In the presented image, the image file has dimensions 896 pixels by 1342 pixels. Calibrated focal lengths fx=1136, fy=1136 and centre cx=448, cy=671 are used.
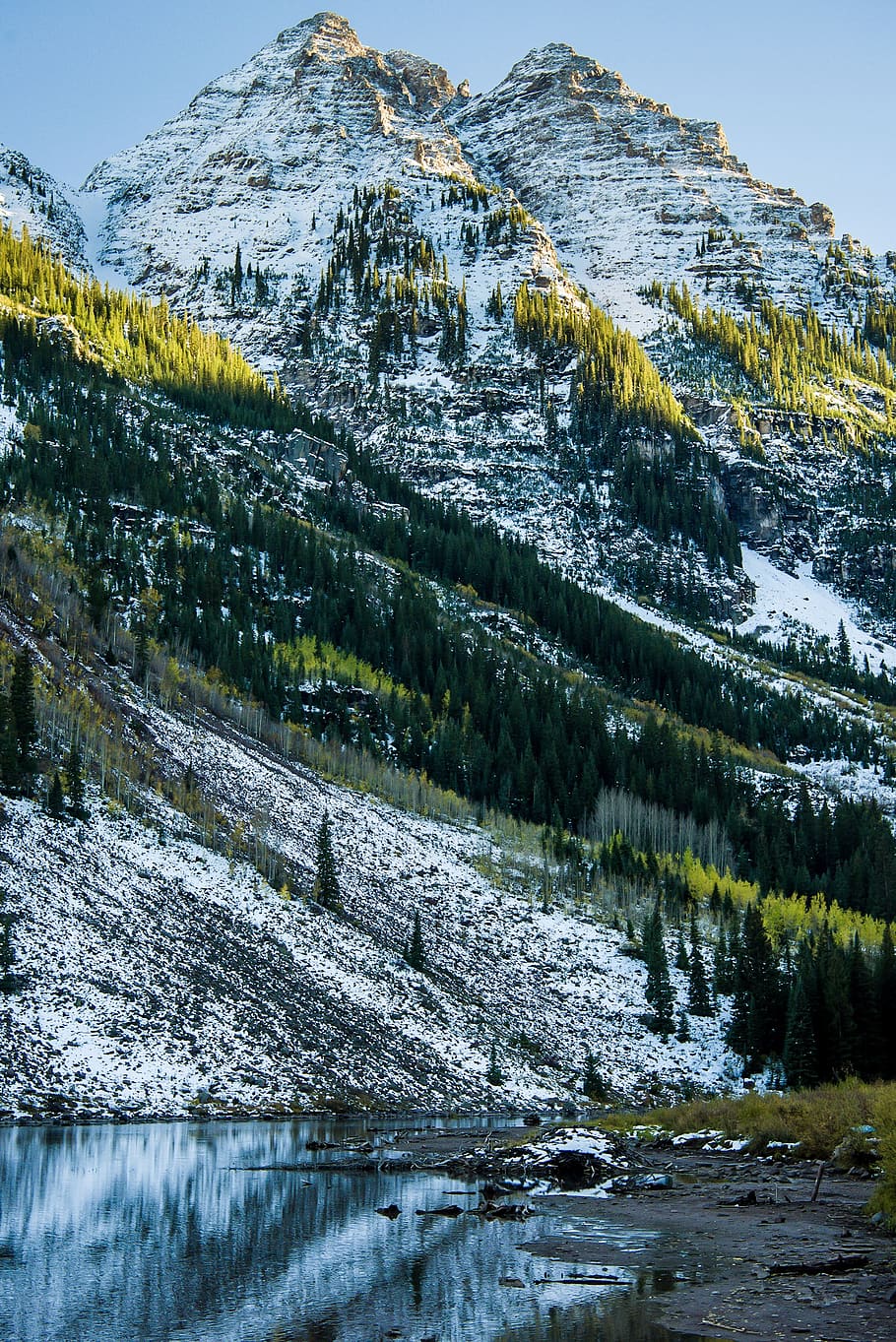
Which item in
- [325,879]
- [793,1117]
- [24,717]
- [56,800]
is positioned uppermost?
[24,717]

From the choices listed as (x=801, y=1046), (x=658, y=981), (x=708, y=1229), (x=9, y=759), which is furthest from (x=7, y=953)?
(x=658, y=981)

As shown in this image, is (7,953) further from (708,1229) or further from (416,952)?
(708,1229)

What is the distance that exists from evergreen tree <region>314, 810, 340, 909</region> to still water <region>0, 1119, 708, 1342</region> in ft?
165

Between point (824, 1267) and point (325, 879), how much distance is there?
70.0m

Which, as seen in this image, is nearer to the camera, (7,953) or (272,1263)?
(272,1263)

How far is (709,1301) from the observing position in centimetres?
2027

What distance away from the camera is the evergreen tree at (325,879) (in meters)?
89.1

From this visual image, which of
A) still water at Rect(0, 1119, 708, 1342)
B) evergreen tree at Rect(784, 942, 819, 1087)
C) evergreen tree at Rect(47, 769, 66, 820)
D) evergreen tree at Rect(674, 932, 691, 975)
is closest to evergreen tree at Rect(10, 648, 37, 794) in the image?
evergreen tree at Rect(47, 769, 66, 820)

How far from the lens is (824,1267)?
72.7 ft

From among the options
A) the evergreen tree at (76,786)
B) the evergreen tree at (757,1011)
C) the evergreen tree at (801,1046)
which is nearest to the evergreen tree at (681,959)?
the evergreen tree at (757,1011)

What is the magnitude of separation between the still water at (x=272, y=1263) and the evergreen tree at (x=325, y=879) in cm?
5035

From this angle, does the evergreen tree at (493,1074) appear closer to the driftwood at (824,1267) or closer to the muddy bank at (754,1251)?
the muddy bank at (754,1251)

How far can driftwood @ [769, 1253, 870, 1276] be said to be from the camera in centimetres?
2202

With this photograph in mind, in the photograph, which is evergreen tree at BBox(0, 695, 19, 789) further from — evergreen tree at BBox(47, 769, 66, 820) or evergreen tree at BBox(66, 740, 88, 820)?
evergreen tree at BBox(66, 740, 88, 820)
